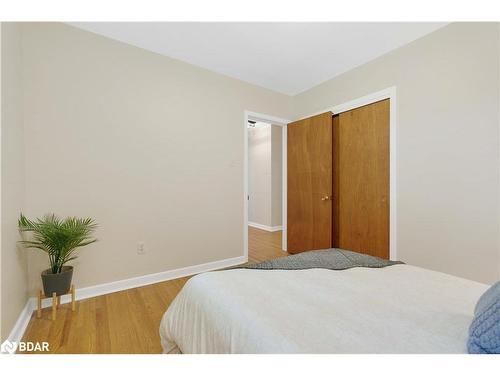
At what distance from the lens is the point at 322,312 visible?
848 millimetres

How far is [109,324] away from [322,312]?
5.35 feet

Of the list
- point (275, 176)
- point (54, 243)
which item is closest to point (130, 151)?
point (54, 243)

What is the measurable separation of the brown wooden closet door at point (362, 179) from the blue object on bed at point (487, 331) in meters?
1.95

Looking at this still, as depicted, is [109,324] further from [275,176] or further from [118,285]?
[275,176]

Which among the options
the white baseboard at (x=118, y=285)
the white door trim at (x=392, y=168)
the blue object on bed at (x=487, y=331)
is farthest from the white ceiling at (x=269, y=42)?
the white baseboard at (x=118, y=285)

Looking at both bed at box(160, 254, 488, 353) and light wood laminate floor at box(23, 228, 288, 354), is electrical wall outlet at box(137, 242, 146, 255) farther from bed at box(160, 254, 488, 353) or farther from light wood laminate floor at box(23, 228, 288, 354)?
bed at box(160, 254, 488, 353)

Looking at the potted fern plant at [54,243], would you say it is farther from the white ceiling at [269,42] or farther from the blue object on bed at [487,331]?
the blue object on bed at [487,331]

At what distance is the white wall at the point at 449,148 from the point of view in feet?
5.82

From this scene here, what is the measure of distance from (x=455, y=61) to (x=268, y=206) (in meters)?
4.13

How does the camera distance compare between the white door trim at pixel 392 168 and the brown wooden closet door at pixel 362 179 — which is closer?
the white door trim at pixel 392 168

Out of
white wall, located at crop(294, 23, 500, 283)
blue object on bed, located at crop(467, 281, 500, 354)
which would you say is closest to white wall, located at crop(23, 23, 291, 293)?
white wall, located at crop(294, 23, 500, 283)

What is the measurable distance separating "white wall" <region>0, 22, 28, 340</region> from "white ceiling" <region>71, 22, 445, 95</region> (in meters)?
0.74

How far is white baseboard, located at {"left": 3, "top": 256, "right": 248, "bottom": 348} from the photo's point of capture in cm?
157

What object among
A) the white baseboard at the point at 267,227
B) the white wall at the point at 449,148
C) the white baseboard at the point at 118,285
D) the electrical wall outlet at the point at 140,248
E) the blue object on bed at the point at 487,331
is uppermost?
the white wall at the point at 449,148
